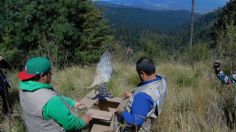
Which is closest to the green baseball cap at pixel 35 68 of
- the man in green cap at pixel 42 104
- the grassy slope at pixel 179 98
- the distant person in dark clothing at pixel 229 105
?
the man in green cap at pixel 42 104

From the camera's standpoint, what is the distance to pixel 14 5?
24.5 meters

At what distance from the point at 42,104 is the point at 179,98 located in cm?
278

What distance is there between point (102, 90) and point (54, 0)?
2304cm

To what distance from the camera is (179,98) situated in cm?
600

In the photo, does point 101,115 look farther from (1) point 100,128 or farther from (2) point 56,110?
(2) point 56,110

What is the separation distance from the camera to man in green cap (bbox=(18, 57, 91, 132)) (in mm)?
3676

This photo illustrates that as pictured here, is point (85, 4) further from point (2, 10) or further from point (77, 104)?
point (77, 104)

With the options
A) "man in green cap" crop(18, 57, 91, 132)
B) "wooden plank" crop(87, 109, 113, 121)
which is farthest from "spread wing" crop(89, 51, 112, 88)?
"man in green cap" crop(18, 57, 91, 132)

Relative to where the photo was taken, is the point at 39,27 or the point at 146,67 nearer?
the point at 146,67

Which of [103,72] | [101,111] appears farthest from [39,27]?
[101,111]

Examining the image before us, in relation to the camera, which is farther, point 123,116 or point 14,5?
point 14,5

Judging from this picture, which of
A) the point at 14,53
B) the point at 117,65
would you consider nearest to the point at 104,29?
the point at 14,53

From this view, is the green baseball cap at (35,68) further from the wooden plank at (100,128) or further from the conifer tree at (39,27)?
the conifer tree at (39,27)

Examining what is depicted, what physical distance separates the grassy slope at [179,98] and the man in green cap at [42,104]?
57.9 inches
